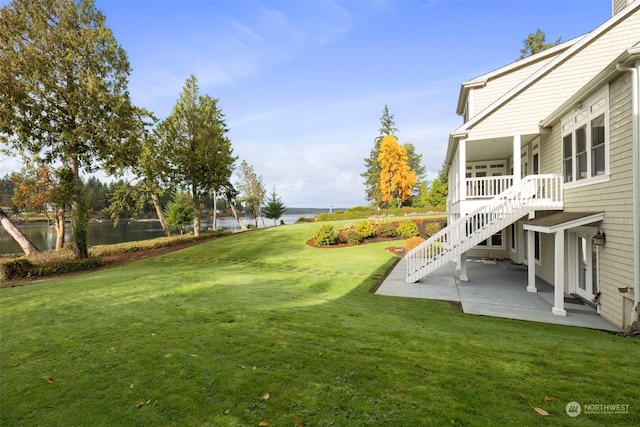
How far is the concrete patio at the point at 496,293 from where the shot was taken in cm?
707

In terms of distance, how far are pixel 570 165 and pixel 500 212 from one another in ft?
7.49

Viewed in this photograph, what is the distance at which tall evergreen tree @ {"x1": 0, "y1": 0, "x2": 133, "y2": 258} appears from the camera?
14.1m

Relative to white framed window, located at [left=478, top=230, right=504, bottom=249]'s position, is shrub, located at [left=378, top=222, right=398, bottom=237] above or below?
above

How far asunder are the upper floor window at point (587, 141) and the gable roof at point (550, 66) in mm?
2236

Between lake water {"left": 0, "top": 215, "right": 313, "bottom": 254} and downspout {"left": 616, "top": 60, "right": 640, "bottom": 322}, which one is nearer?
downspout {"left": 616, "top": 60, "right": 640, "bottom": 322}

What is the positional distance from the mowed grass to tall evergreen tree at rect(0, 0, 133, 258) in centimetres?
1124

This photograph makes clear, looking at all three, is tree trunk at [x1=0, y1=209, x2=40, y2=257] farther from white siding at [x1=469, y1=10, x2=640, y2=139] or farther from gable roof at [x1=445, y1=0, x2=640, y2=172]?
white siding at [x1=469, y1=10, x2=640, y2=139]

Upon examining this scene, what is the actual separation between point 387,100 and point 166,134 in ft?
129

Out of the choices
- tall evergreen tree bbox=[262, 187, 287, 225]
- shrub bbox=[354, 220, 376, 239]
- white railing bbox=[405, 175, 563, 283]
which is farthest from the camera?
tall evergreen tree bbox=[262, 187, 287, 225]

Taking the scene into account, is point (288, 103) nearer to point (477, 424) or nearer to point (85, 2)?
point (85, 2)

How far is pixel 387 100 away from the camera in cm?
5247

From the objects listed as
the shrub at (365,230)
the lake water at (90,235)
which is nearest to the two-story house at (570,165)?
the shrub at (365,230)

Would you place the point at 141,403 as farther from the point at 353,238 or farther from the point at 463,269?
the point at 353,238

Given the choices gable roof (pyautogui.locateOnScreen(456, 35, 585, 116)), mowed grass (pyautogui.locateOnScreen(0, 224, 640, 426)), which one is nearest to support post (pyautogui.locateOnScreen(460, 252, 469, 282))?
mowed grass (pyautogui.locateOnScreen(0, 224, 640, 426))
